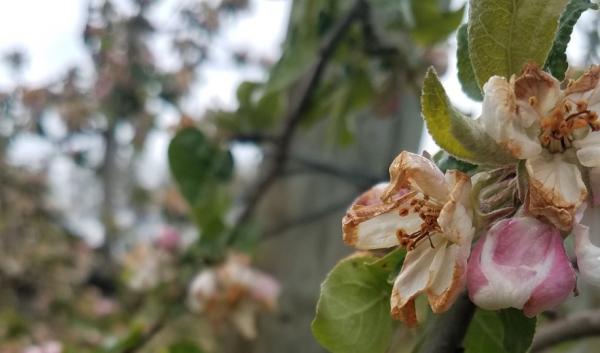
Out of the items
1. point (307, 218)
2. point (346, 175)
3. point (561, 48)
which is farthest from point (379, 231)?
point (307, 218)

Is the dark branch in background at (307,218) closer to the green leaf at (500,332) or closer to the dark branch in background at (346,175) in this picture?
the dark branch in background at (346,175)

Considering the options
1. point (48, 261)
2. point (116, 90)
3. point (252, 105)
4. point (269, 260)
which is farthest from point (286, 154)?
point (48, 261)

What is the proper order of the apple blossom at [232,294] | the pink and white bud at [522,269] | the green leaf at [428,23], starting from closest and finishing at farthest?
the pink and white bud at [522,269] → the green leaf at [428,23] → the apple blossom at [232,294]

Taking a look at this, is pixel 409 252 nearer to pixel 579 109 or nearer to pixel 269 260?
pixel 579 109

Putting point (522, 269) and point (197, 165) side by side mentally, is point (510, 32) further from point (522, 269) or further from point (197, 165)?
point (197, 165)

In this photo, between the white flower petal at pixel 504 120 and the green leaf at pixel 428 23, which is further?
the green leaf at pixel 428 23

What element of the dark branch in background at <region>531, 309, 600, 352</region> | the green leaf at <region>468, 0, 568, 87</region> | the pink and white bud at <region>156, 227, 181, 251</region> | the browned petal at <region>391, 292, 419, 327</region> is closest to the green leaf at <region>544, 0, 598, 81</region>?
the green leaf at <region>468, 0, 568, 87</region>

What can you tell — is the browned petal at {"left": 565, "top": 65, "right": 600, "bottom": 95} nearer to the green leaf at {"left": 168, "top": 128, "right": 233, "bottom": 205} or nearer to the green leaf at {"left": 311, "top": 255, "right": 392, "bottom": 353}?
the green leaf at {"left": 311, "top": 255, "right": 392, "bottom": 353}

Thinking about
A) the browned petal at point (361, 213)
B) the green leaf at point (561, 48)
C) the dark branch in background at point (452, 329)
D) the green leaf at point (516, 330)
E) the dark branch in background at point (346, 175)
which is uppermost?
the dark branch in background at point (346, 175)

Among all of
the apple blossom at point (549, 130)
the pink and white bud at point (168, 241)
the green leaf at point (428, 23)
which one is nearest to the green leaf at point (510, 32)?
the apple blossom at point (549, 130)
